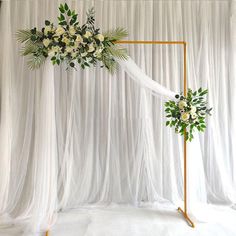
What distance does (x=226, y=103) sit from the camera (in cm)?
331

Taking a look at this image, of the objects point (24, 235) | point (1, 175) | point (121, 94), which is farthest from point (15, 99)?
point (24, 235)

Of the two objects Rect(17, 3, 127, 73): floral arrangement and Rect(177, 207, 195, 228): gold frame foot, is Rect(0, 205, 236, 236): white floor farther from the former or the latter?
Rect(17, 3, 127, 73): floral arrangement

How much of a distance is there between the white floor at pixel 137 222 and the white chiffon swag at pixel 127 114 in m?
0.16

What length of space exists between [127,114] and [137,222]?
4.24 ft

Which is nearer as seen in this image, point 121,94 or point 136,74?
point 136,74

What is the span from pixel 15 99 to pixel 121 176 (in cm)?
159

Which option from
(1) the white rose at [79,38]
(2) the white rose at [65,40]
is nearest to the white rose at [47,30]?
(2) the white rose at [65,40]

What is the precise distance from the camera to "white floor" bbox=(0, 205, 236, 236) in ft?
Result: 8.15

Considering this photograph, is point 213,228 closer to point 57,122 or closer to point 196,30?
point 57,122

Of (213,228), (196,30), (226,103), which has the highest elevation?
(196,30)

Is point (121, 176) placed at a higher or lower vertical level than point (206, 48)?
lower

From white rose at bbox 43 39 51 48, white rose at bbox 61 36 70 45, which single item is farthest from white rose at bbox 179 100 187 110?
white rose at bbox 43 39 51 48

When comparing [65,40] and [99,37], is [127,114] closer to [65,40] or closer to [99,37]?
[99,37]

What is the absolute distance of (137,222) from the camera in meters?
2.70
